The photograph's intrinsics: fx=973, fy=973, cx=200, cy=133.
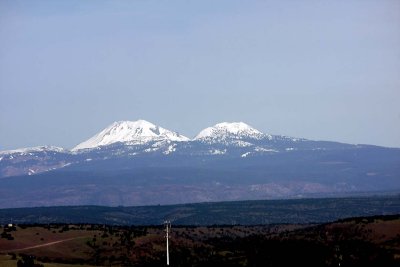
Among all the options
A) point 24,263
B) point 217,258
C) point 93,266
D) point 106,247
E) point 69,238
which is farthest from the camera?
point 69,238

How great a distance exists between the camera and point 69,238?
559 ft

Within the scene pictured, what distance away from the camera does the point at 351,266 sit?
130m

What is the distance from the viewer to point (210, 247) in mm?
168750

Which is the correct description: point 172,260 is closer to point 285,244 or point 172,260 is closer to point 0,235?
point 285,244

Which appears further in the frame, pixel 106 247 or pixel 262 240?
pixel 262 240

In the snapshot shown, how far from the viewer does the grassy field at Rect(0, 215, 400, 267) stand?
456ft

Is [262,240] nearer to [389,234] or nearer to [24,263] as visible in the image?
[389,234]

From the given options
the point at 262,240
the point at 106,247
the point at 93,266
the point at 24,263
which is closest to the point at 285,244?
the point at 262,240

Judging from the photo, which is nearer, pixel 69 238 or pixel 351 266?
pixel 351 266

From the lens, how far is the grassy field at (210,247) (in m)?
139

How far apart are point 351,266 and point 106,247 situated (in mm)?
45938

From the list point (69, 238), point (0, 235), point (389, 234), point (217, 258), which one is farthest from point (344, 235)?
point (0, 235)

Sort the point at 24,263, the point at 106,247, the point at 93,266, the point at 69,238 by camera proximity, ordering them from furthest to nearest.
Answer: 1. the point at 69,238
2. the point at 106,247
3. the point at 93,266
4. the point at 24,263

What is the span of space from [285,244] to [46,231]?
4715cm
